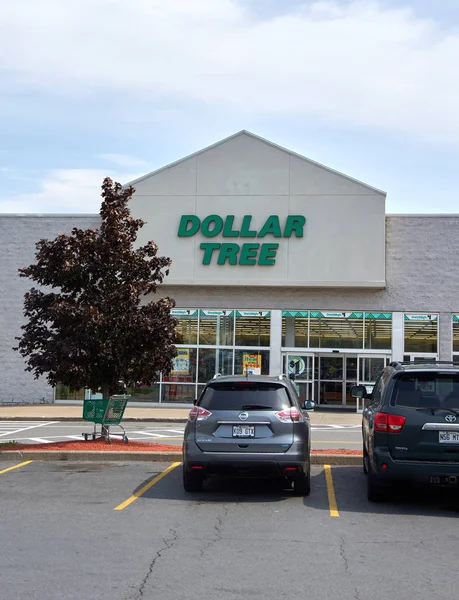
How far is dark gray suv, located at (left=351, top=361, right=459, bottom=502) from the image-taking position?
9.41 m

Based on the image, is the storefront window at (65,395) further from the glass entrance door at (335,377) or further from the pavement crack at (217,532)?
the pavement crack at (217,532)

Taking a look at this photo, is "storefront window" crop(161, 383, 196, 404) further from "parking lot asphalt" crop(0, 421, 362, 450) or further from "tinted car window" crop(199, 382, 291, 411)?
"tinted car window" crop(199, 382, 291, 411)

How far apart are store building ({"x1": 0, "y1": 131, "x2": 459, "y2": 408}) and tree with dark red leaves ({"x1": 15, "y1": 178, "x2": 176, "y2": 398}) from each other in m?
13.1

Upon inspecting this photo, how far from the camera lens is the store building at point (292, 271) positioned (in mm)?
29062

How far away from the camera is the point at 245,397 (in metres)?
10.4

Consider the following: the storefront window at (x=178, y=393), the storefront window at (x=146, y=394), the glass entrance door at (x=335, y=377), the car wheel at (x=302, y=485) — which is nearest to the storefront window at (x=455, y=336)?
the glass entrance door at (x=335, y=377)

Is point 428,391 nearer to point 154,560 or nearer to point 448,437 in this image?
point 448,437

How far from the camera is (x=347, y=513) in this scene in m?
9.47

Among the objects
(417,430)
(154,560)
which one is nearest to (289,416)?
(417,430)

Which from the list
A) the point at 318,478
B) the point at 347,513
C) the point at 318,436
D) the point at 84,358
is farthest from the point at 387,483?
the point at 318,436

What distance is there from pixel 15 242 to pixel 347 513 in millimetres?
24261

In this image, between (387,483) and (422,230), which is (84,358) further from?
(422,230)

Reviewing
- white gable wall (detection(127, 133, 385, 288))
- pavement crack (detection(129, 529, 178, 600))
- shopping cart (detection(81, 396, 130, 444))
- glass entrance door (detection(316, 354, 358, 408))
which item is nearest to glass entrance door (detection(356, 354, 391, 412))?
glass entrance door (detection(316, 354, 358, 408))

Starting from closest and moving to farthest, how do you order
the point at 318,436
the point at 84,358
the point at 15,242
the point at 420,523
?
the point at 420,523, the point at 84,358, the point at 318,436, the point at 15,242
